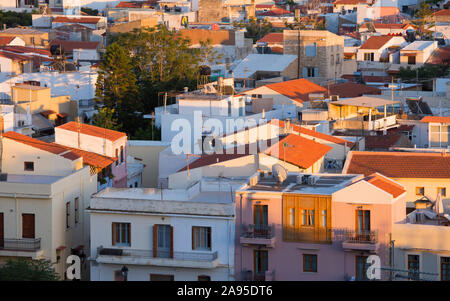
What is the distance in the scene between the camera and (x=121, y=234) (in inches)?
891

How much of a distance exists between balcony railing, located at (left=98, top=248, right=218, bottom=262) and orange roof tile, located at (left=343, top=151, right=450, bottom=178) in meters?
4.99

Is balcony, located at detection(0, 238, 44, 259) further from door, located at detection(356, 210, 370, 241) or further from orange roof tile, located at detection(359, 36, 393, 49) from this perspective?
orange roof tile, located at detection(359, 36, 393, 49)

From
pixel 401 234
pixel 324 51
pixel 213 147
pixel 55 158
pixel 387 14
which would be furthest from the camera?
pixel 387 14

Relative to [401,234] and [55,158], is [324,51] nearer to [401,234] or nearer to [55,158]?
[55,158]

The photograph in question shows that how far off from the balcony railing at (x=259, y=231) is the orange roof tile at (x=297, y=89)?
18723mm

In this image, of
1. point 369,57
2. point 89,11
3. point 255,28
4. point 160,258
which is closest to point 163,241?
point 160,258

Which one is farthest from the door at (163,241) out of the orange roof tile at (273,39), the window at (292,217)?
the orange roof tile at (273,39)

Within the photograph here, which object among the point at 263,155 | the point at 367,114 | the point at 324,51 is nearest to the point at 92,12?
the point at 324,51

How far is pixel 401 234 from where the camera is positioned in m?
21.2

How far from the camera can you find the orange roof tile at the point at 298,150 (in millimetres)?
26422

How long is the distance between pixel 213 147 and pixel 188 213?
25.5ft

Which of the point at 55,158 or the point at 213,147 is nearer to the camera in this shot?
the point at 55,158

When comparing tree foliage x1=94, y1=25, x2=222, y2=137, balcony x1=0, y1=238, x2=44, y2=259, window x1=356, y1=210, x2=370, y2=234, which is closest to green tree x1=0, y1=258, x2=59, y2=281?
balcony x1=0, y1=238, x2=44, y2=259

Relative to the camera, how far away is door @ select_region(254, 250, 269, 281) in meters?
21.7
